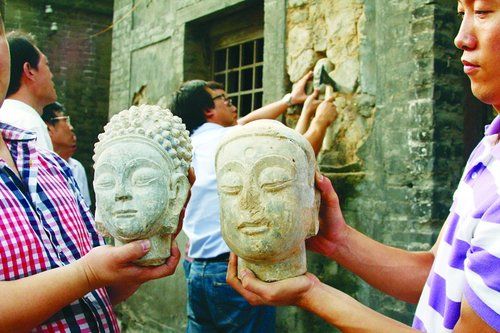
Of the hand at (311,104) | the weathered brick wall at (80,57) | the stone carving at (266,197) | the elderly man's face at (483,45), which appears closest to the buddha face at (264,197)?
the stone carving at (266,197)

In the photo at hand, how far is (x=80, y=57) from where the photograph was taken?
38.5ft

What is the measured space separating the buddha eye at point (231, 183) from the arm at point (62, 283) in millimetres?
328

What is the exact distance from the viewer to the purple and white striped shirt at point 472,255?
1.29m

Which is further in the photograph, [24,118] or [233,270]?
[24,118]

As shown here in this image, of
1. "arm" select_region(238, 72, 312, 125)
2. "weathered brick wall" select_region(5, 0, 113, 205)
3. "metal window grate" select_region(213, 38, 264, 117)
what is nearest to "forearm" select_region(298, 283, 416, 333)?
"arm" select_region(238, 72, 312, 125)

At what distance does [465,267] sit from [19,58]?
2879mm

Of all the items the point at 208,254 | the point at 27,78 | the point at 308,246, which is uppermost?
the point at 27,78

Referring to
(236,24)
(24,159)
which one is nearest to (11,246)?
(24,159)

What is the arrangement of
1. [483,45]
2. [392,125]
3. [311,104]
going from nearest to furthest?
[483,45] → [392,125] → [311,104]

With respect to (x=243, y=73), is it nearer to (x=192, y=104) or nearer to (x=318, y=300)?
(x=192, y=104)

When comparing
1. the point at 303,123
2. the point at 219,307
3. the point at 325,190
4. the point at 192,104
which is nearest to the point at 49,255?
the point at 325,190

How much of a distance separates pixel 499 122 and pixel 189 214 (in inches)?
85.6

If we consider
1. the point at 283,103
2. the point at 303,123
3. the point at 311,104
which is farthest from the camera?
the point at 283,103

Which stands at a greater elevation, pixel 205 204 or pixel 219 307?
pixel 205 204
